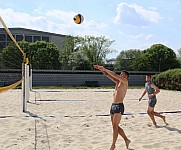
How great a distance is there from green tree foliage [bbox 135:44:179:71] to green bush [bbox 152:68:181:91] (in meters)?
12.4

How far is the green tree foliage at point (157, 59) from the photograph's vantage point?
37.7 metres

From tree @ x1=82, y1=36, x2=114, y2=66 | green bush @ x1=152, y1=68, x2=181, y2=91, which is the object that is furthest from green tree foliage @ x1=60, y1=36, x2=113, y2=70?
green bush @ x1=152, y1=68, x2=181, y2=91

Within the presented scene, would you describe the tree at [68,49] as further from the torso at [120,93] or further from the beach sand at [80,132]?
the torso at [120,93]

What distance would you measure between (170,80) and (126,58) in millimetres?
22309

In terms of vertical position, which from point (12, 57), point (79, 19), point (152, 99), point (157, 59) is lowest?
point (152, 99)

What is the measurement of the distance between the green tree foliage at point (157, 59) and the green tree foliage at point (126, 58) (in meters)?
3.51

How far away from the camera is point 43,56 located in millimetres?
35656

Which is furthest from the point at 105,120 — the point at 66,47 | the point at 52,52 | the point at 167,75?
the point at 66,47

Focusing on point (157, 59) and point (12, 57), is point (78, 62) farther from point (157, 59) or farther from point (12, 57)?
point (12, 57)

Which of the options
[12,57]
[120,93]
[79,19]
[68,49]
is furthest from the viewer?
[68,49]

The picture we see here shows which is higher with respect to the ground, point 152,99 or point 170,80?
point 152,99

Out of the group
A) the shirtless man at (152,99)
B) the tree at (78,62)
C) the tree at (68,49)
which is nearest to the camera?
the shirtless man at (152,99)

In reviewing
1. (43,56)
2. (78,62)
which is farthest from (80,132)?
(78,62)

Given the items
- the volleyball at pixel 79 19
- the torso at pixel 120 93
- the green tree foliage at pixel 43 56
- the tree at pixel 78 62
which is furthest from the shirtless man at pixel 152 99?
the tree at pixel 78 62
